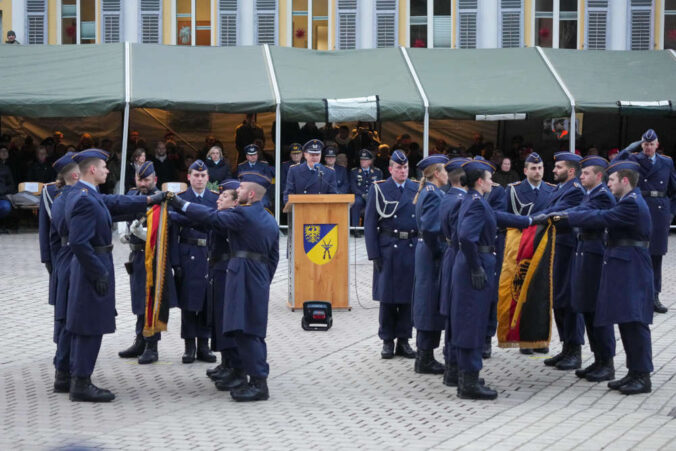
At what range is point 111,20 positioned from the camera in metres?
30.8

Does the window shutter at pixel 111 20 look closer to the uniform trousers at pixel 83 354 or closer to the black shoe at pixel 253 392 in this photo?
the uniform trousers at pixel 83 354

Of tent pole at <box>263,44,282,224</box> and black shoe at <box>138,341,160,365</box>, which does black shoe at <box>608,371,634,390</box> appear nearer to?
black shoe at <box>138,341,160,365</box>

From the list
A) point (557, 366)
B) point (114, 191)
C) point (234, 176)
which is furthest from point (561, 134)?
point (557, 366)

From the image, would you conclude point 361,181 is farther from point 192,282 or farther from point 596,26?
point 596,26

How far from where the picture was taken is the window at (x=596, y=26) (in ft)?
98.8

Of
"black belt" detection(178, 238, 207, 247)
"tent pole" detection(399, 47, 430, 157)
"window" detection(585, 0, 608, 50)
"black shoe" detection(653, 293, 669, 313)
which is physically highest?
"window" detection(585, 0, 608, 50)

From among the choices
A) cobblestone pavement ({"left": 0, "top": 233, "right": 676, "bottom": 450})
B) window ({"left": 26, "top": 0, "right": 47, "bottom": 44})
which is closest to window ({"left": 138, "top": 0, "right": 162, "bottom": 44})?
window ({"left": 26, "top": 0, "right": 47, "bottom": 44})

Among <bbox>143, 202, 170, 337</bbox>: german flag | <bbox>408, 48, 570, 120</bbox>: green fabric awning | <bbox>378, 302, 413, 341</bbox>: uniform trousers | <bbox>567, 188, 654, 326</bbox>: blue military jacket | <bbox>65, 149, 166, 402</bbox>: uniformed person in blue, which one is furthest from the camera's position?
<bbox>408, 48, 570, 120</bbox>: green fabric awning

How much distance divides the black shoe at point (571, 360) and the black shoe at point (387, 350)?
5.38 ft

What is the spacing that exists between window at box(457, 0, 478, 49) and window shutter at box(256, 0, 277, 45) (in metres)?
4.79

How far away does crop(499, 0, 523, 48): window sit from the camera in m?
30.2

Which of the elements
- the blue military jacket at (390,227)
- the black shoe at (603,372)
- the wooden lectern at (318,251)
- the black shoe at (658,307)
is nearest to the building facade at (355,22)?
the wooden lectern at (318,251)

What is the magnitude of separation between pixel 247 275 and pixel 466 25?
2182 cm

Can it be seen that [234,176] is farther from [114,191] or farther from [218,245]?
[218,245]
